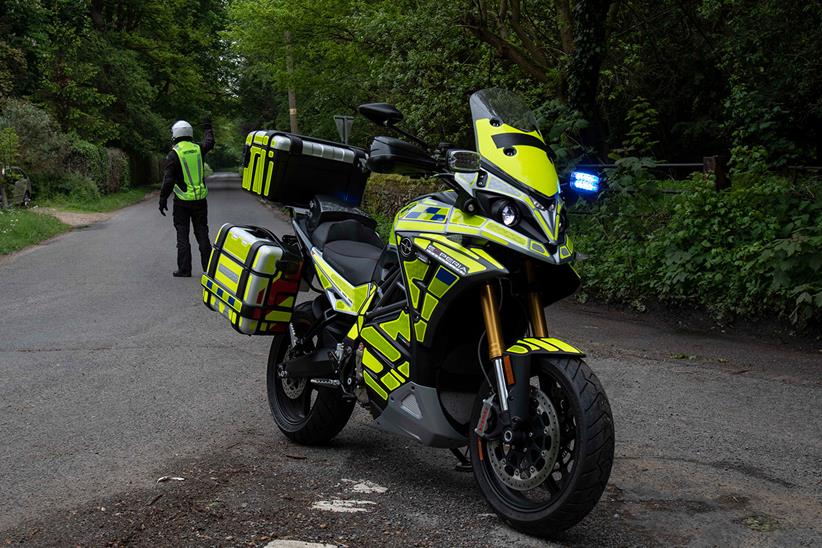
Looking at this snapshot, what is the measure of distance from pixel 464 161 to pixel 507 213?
0.29m

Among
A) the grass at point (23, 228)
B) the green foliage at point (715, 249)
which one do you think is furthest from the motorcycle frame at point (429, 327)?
the grass at point (23, 228)

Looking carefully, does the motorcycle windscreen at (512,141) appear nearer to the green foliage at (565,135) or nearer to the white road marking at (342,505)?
the white road marking at (342,505)

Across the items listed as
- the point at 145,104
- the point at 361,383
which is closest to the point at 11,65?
the point at 145,104

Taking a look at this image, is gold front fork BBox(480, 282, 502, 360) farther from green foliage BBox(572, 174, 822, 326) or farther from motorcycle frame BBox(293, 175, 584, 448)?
green foliage BBox(572, 174, 822, 326)

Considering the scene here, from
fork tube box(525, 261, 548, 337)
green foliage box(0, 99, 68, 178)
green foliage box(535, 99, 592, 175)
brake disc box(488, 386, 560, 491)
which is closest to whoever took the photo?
brake disc box(488, 386, 560, 491)

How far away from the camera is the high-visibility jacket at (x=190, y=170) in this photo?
13070 millimetres

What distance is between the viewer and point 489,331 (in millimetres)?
3924

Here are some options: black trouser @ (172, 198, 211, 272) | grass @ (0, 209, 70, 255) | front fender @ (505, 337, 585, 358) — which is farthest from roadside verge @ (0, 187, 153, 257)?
front fender @ (505, 337, 585, 358)

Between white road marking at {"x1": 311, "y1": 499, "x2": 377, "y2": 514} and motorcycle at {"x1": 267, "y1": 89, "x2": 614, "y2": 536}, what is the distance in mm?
379

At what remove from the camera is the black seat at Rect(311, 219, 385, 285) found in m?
4.93

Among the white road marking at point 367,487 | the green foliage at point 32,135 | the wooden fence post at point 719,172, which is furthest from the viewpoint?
the green foliage at point 32,135

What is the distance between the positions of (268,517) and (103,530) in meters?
0.67

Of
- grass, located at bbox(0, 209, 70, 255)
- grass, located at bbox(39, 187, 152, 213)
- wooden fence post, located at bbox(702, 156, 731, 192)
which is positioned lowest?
grass, located at bbox(39, 187, 152, 213)

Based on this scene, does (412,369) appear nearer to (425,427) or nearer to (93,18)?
(425,427)
